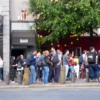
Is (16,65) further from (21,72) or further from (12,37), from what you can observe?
(12,37)

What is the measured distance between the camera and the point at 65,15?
33.7 metres

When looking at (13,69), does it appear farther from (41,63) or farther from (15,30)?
(15,30)

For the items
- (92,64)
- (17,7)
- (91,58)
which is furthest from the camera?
(17,7)

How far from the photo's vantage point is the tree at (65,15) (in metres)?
33.2

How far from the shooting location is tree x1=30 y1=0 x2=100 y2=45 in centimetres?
3322

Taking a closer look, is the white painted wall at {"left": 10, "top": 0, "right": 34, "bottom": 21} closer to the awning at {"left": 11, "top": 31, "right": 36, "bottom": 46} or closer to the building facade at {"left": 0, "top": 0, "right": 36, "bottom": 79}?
the building facade at {"left": 0, "top": 0, "right": 36, "bottom": 79}

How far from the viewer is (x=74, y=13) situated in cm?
3372

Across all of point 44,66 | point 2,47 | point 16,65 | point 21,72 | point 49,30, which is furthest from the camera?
point 49,30

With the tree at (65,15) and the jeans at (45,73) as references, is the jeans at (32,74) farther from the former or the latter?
the tree at (65,15)

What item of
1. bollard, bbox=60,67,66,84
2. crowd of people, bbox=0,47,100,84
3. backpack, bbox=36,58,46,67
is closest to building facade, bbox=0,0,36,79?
crowd of people, bbox=0,47,100,84

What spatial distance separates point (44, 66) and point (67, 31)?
28.1ft

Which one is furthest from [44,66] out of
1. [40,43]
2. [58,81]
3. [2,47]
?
[40,43]

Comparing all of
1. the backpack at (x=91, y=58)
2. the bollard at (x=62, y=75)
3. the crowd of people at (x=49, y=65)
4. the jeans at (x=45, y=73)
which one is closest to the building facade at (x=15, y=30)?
the crowd of people at (x=49, y=65)

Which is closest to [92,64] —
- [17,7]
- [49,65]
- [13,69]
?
[49,65]
